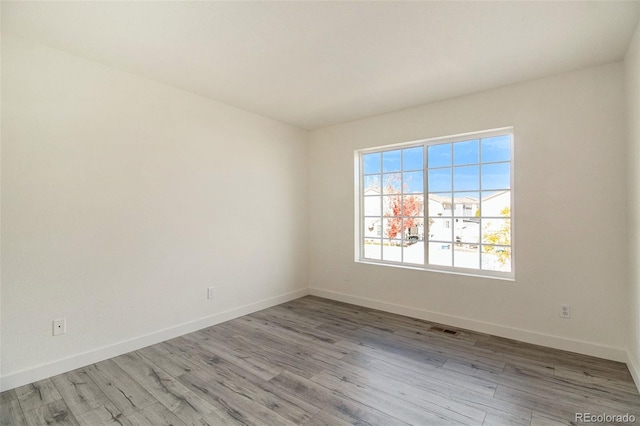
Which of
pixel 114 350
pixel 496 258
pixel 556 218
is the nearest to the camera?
pixel 114 350

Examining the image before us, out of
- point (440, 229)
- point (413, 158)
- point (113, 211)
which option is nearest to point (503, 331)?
point (440, 229)

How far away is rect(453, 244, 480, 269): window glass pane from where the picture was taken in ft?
10.7

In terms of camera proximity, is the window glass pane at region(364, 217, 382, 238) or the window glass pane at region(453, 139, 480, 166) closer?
the window glass pane at region(453, 139, 480, 166)

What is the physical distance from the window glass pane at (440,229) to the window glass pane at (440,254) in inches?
3.2

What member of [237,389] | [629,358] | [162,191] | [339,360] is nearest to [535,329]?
[629,358]

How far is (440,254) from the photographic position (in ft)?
11.6

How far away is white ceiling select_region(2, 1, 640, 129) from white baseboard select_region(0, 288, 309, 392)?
8.07 ft

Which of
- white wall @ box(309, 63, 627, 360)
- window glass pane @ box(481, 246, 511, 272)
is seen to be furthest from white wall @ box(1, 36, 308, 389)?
window glass pane @ box(481, 246, 511, 272)

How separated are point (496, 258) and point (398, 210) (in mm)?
1246

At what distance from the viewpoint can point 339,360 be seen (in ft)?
8.34

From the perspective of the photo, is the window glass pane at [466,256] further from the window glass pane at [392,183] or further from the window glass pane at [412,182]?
the window glass pane at [392,183]

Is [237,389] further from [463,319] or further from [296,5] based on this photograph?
[296,5]

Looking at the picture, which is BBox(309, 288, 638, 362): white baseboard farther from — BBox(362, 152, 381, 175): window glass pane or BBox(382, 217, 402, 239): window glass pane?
BBox(362, 152, 381, 175): window glass pane

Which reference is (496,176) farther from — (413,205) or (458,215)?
(413,205)
